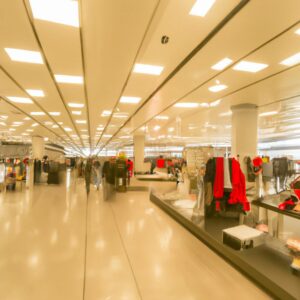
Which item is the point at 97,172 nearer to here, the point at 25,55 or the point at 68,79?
the point at 68,79

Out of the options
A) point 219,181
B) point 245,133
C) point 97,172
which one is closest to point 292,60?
point 219,181

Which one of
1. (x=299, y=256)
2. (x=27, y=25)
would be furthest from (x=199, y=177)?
(x=27, y=25)

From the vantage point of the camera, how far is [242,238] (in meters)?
3.02

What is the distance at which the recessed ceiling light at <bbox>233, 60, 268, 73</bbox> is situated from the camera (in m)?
3.80

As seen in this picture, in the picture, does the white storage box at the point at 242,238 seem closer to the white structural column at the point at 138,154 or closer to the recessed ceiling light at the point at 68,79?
the recessed ceiling light at the point at 68,79

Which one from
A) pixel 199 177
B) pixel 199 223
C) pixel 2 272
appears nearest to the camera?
pixel 2 272

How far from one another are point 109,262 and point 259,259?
205 cm

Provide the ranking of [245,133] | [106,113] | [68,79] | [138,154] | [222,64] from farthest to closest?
[138,154]
[106,113]
[245,133]
[68,79]
[222,64]

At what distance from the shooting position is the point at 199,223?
4.13 m

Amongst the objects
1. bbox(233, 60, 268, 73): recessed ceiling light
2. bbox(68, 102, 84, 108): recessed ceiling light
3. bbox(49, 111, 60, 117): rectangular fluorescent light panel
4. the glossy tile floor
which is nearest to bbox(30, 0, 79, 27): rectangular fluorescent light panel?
bbox(233, 60, 268, 73): recessed ceiling light

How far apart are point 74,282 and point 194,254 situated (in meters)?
1.79

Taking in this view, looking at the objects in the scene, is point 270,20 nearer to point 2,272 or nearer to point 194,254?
point 194,254

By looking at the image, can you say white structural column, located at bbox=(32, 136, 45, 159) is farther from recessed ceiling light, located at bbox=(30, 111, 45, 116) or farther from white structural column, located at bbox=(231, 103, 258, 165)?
white structural column, located at bbox=(231, 103, 258, 165)

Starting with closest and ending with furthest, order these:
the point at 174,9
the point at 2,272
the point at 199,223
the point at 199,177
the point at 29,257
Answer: the point at 174,9
the point at 2,272
the point at 29,257
the point at 199,223
the point at 199,177
